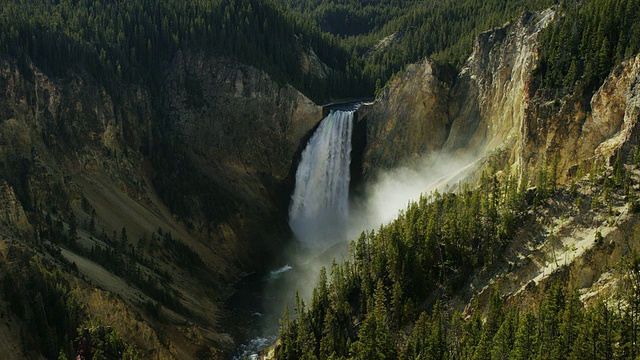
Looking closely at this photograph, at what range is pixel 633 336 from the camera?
117ft

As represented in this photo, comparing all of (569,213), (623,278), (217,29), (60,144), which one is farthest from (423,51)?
(623,278)

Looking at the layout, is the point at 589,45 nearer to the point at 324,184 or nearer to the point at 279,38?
the point at 324,184

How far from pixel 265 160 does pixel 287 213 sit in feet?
28.3

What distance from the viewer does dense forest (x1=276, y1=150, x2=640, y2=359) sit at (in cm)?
3700

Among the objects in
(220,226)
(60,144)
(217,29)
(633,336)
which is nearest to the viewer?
(633,336)

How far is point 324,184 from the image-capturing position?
9138cm

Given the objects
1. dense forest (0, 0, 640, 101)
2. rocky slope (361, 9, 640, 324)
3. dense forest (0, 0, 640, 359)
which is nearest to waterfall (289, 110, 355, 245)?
rocky slope (361, 9, 640, 324)

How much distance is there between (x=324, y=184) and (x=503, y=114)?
31.6 meters

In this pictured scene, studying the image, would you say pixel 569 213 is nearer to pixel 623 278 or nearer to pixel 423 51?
pixel 623 278

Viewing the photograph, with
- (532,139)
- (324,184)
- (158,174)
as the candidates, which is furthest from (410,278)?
(158,174)

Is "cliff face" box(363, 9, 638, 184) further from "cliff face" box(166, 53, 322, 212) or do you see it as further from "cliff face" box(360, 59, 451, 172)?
"cliff face" box(166, 53, 322, 212)

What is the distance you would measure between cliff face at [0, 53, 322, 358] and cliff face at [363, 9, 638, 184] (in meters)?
15.5

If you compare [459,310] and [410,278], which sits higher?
[410,278]

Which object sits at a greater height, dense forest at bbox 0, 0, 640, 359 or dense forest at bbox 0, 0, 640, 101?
dense forest at bbox 0, 0, 640, 101
